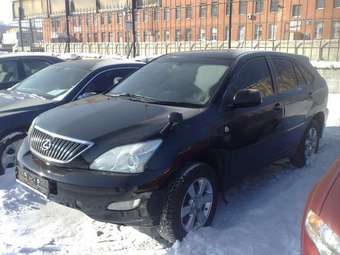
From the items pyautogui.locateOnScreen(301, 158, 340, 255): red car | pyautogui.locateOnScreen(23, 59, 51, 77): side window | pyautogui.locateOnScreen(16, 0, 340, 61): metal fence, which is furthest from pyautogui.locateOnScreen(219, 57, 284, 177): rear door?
pyautogui.locateOnScreen(16, 0, 340, 61): metal fence

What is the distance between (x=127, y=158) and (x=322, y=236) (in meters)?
1.46

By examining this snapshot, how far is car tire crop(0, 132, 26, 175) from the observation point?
4531 mm

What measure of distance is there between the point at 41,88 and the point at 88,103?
6.37 ft

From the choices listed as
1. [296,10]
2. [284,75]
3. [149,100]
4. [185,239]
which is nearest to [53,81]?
[149,100]

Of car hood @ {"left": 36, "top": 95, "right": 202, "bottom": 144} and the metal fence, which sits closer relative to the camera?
car hood @ {"left": 36, "top": 95, "right": 202, "bottom": 144}

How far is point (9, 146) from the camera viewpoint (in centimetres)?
459

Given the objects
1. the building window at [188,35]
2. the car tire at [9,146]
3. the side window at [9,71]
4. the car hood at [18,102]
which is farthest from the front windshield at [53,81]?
the building window at [188,35]

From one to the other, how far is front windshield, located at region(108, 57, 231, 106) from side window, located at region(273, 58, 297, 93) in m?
0.89

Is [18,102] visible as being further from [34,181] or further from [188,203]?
[188,203]

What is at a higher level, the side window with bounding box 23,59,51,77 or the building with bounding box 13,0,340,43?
the building with bounding box 13,0,340,43

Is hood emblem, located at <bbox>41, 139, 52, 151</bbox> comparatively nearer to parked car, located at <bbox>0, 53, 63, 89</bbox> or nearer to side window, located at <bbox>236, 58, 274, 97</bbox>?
side window, located at <bbox>236, 58, 274, 97</bbox>

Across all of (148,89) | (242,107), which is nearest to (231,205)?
(242,107)

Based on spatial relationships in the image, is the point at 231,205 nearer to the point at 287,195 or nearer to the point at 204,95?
the point at 287,195

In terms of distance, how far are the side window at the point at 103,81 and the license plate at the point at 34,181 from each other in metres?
2.10
